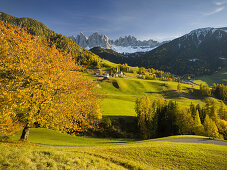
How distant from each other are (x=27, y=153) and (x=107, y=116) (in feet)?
183

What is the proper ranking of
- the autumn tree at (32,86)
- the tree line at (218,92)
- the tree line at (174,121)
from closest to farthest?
the autumn tree at (32,86), the tree line at (174,121), the tree line at (218,92)

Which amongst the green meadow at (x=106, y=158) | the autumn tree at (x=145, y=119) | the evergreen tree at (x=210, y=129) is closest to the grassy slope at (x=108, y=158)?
the green meadow at (x=106, y=158)

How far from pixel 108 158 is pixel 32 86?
14.0 metres

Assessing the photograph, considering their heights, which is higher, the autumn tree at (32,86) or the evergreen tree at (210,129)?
the autumn tree at (32,86)

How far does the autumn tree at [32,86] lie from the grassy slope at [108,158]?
428 cm

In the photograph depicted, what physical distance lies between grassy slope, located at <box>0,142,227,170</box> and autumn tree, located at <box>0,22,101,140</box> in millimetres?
4277

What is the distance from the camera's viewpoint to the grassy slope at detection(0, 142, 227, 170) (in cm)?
1054

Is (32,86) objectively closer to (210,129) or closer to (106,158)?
(106,158)

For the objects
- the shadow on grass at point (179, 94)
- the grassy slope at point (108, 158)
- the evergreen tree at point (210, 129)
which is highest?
the shadow on grass at point (179, 94)

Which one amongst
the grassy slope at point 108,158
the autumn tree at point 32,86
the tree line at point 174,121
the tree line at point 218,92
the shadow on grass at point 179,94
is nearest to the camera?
the grassy slope at point 108,158

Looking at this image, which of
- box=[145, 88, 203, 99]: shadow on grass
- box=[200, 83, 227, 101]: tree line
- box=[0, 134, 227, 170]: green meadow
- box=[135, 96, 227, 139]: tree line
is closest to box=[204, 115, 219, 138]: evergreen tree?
box=[135, 96, 227, 139]: tree line

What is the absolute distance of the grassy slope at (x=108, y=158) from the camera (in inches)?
415

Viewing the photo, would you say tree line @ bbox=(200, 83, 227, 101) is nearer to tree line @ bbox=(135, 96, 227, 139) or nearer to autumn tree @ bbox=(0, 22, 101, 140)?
tree line @ bbox=(135, 96, 227, 139)

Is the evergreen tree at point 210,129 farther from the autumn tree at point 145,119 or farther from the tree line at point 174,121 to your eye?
the autumn tree at point 145,119
